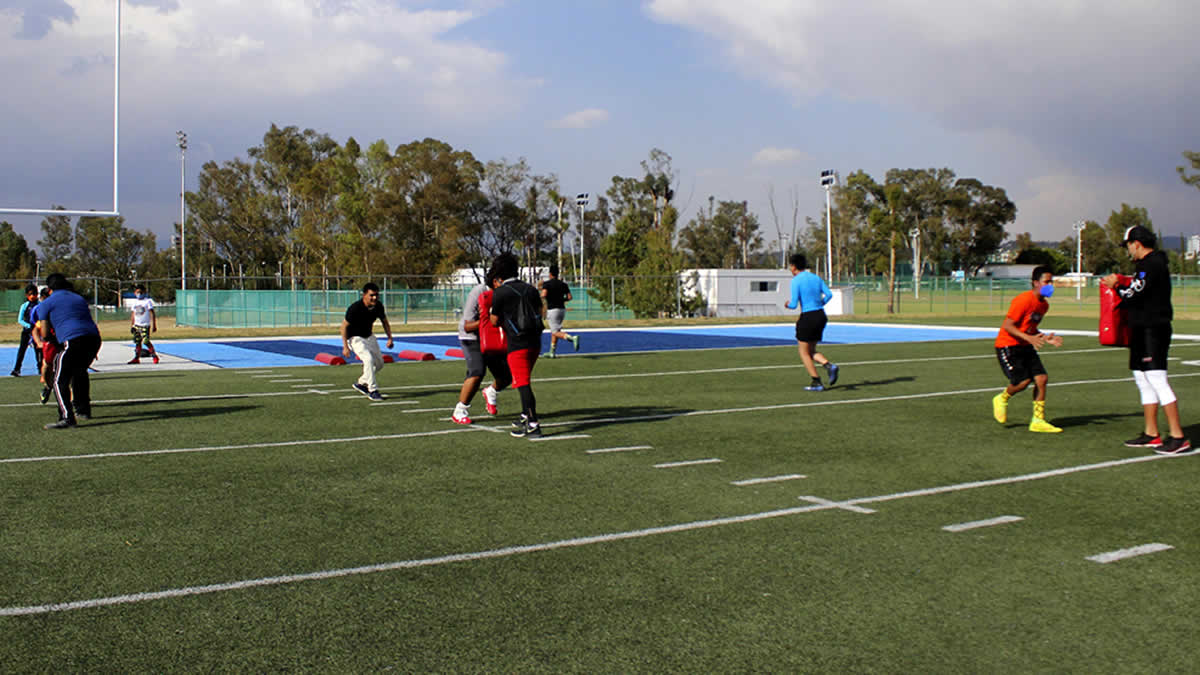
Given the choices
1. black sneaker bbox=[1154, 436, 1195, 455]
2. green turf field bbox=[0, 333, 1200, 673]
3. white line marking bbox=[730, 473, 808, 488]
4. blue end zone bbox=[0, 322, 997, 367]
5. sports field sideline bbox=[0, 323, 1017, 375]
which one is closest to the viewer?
green turf field bbox=[0, 333, 1200, 673]

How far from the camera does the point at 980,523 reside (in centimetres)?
628

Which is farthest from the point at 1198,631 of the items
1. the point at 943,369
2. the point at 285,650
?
the point at 943,369

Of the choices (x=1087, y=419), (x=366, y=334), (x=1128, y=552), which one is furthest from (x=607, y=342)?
(x=1128, y=552)

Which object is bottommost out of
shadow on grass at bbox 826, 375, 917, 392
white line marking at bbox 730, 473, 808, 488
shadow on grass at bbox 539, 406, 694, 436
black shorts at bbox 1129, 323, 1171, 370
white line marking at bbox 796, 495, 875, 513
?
white line marking at bbox 796, 495, 875, 513

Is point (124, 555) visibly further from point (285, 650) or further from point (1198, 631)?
point (1198, 631)

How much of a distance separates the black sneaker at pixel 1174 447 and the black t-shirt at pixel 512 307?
5.49 metres

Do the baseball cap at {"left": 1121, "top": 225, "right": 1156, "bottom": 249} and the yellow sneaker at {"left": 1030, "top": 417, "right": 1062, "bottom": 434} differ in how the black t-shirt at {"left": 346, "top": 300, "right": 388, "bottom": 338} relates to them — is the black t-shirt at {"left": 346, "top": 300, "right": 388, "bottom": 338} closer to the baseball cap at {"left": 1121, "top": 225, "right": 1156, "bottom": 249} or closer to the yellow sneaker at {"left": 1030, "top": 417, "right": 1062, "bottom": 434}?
the yellow sneaker at {"left": 1030, "top": 417, "right": 1062, "bottom": 434}

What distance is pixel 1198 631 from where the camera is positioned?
4328mm

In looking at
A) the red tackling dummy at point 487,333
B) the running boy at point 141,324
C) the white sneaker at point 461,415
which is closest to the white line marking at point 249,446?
the white sneaker at point 461,415

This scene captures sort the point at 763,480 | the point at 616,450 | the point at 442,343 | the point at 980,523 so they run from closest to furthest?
the point at 980,523 < the point at 763,480 < the point at 616,450 < the point at 442,343

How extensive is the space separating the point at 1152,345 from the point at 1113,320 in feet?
1.61

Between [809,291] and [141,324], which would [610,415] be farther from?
[141,324]

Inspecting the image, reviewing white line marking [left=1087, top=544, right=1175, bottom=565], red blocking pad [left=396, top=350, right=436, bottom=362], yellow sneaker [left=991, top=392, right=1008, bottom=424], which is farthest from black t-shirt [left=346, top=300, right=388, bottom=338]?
white line marking [left=1087, top=544, right=1175, bottom=565]

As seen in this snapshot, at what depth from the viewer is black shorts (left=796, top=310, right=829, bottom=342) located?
1348 cm
